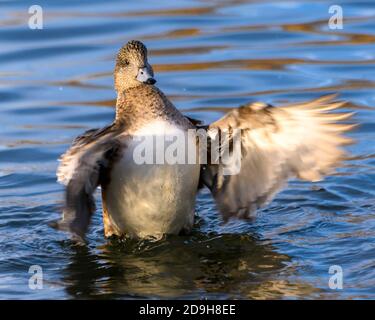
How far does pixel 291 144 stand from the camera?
703 cm

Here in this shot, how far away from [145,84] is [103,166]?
675 mm

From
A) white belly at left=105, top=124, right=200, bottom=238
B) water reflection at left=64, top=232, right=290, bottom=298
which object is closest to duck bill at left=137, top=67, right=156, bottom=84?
white belly at left=105, top=124, right=200, bottom=238

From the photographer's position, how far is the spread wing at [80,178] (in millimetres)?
6598

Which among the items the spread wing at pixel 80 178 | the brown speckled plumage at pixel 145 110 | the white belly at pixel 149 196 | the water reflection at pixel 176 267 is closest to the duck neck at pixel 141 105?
the brown speckled plumage at pixel 145 110

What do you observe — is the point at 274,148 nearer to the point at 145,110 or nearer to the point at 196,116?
the point at 145,110

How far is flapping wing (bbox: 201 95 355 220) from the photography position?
6.83m

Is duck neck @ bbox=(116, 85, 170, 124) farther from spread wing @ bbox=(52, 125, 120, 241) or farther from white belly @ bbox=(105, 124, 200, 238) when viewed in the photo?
spread wing @ bbox=(52, 125, 120, 241)

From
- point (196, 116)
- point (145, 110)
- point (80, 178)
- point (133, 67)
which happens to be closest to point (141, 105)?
point (145, 110)

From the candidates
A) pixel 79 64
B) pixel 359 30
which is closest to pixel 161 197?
pixel 79 64

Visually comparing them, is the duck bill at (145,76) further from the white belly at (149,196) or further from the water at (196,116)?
the water at (196,116)

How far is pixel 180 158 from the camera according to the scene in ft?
23.0
